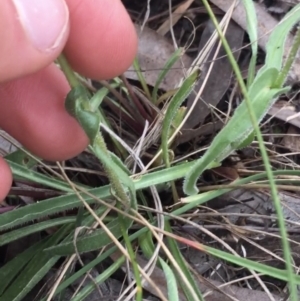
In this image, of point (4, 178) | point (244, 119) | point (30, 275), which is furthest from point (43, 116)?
point (244, 119)

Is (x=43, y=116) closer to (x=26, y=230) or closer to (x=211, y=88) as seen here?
(x=26, y=230)

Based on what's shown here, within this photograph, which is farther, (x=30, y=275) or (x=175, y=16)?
(x=175, y=16)

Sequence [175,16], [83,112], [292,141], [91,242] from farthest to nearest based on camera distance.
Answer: [175,16] < [292,141] < [91,242] < [83,112]

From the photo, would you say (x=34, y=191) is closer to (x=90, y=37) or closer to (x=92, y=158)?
(x=92, y=158)

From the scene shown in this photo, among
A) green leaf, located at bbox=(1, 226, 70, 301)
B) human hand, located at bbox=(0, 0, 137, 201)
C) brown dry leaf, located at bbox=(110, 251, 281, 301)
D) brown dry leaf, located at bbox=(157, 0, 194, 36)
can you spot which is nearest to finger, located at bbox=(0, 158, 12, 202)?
human hand, located at bbox=(0, 0, 137, 201)

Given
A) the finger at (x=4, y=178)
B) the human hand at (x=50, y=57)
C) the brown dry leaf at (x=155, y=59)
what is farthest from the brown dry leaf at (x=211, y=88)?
the finger at (x=4, y=178)

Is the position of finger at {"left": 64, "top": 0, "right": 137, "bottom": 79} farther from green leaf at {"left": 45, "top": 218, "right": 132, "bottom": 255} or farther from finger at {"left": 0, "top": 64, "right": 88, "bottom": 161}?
green leaf at {"left": 45, "top": 218, "right": 132, "bottom": 255}

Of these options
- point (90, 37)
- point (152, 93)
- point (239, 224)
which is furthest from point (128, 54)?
point (239, 224)
